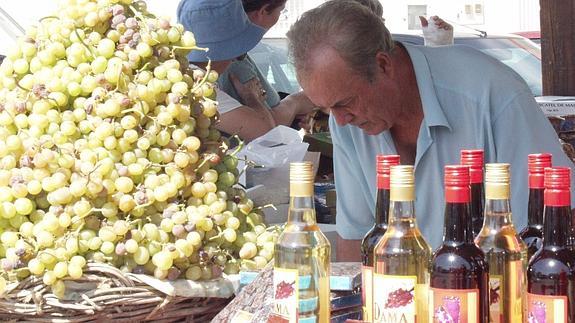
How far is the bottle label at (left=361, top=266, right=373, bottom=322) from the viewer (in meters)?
1.41

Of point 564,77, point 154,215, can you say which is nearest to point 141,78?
point 154,215

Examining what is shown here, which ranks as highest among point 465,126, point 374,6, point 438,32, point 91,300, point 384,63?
point 374,6

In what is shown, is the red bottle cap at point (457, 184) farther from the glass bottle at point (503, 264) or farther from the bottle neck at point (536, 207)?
the bottle neck at point (536, 207)

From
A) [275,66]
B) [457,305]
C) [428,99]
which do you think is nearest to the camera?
[457,305]

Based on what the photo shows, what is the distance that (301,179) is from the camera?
140 cm

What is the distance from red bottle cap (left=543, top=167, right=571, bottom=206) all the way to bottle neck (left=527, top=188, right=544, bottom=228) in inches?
8.5

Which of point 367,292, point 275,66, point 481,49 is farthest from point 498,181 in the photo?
point 481,49

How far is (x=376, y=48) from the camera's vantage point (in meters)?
2.31

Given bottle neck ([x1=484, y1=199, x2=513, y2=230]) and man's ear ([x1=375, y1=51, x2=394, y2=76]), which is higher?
man's ear ([x1=375, y1=51, x2=394, y2=76])

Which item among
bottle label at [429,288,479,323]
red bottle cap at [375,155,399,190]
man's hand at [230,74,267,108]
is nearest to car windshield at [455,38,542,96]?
man's hand at [230,74,267,108]

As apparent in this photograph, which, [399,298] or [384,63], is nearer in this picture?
[399,298]

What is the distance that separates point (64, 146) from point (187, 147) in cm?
26

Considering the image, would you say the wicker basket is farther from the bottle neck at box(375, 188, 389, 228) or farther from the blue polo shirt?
the blue polo shirt

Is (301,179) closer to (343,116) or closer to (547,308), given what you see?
(547,308)
